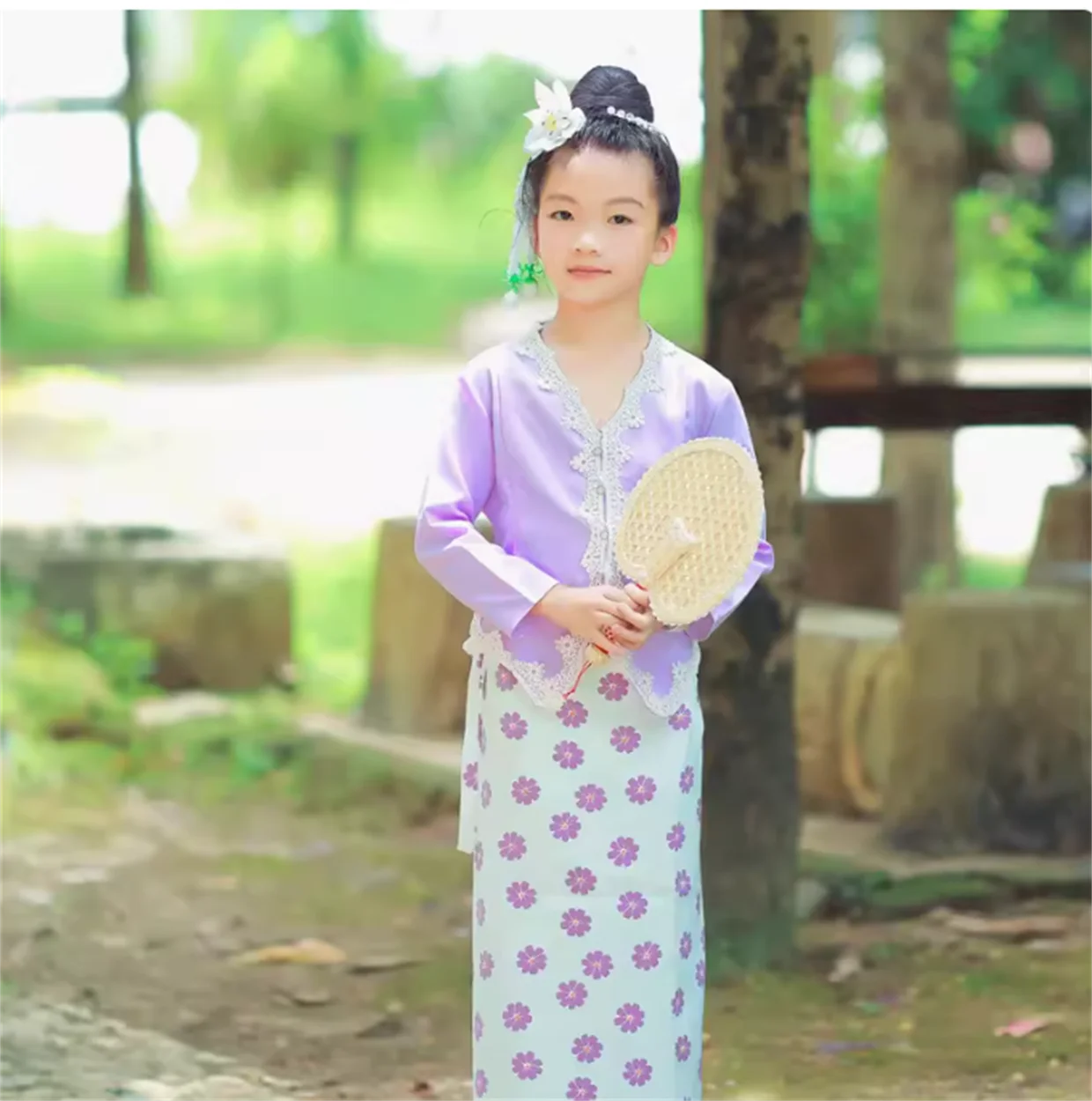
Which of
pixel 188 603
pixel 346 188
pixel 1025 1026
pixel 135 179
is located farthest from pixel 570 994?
pixel 346 188

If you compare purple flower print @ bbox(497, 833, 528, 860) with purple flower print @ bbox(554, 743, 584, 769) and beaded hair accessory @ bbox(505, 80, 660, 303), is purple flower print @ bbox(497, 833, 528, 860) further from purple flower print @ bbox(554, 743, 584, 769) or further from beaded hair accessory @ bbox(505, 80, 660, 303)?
beaded hair accessory @ bbox(505, 80, 660, 303)

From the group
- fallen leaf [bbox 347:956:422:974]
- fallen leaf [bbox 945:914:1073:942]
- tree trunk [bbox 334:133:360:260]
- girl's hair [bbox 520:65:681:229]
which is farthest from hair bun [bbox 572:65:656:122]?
tree trunk [bbox 334:133:360:260]

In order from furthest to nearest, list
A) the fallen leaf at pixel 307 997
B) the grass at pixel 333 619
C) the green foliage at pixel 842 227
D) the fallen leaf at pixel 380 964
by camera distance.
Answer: the green foliage at pixel 842 227 < the grass at pixel 333 619 < the fallen leaf at pixel 380 964 < the fallen leaf at pixel 307 997

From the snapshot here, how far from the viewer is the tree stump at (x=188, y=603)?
8133mm

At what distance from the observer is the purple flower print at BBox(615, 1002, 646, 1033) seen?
320 cm

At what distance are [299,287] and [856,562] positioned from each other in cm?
861

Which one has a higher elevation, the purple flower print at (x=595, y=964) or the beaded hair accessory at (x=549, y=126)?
the beaded hair accessory at (x=549, y=126)

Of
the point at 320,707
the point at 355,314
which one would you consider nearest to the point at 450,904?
the point at 320,707

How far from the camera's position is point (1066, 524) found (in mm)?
6879

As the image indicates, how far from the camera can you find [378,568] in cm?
741

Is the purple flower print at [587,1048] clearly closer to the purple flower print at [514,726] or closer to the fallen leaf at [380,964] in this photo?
the purple flower print at [514,726]

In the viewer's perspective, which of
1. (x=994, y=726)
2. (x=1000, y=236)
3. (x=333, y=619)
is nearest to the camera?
(x=994, y=726)

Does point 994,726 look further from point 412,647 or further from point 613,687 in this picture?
point 613,687

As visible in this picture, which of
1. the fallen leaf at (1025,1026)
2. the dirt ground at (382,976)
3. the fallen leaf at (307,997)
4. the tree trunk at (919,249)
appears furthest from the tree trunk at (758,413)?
the tree trunk at (919,249)
